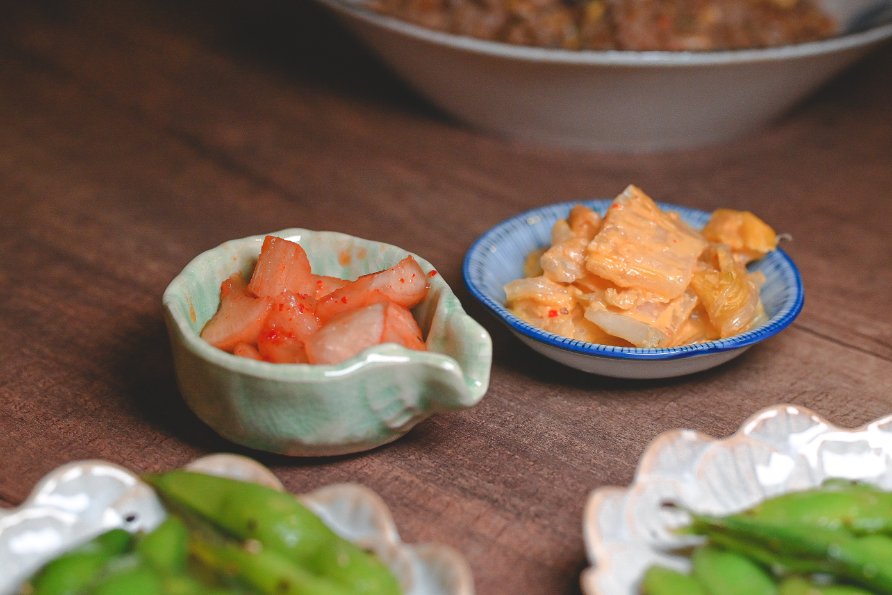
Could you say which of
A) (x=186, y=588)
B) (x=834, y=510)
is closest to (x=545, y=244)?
(x=834, y=510)

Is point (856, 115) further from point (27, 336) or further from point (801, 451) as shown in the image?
point (27, 336)

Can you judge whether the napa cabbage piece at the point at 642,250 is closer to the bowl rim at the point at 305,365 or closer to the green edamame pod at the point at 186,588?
the bowl rim at the point at 305,365

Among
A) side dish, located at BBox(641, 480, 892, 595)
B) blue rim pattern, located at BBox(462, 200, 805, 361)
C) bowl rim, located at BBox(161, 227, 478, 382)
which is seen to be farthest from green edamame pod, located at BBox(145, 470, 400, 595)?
blue rim pattern, located at BBox(462, 200, 805, 361)

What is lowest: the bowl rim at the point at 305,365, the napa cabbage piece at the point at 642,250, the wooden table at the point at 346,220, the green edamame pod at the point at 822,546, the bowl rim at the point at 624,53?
the wooden table at the point at 346,220

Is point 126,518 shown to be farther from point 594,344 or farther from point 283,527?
point 594,344

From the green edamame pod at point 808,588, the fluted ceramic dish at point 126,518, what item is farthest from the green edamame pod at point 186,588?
the green edamame pod at point 808,588

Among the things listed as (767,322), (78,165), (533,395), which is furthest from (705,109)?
(78,165)
